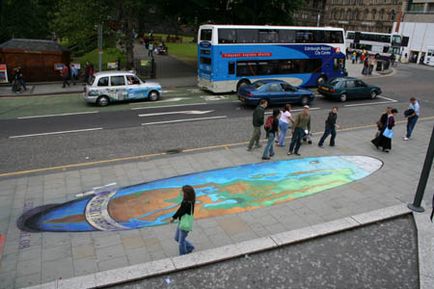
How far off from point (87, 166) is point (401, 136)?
1315 cm

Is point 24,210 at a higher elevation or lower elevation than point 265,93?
lower

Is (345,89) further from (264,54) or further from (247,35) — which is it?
(247,35)

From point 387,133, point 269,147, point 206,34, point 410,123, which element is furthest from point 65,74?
point 410,123

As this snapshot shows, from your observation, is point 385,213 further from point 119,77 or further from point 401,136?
point 119,77

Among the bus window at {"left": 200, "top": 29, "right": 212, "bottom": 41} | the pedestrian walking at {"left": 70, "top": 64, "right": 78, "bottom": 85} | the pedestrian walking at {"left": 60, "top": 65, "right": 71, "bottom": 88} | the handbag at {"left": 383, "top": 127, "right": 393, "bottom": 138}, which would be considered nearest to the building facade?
the bus window at {"left": 200, "top": 29, "right": 212, "bottom": 41}

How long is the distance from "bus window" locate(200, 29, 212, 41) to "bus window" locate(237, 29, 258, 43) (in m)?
1.85

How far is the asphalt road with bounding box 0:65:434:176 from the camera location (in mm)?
12531

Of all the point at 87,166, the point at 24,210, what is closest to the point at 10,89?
the point at 87,166

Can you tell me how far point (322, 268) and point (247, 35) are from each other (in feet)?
61.1

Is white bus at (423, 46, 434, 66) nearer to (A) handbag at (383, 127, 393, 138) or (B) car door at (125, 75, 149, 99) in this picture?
(A) handbag at (383, 127, 393, 138)

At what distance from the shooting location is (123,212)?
8.70 meters

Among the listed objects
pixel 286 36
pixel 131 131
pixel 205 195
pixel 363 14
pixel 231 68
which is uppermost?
pixel 363 14

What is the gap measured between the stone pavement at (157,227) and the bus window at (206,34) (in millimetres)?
11226

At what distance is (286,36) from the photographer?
24078 mm
